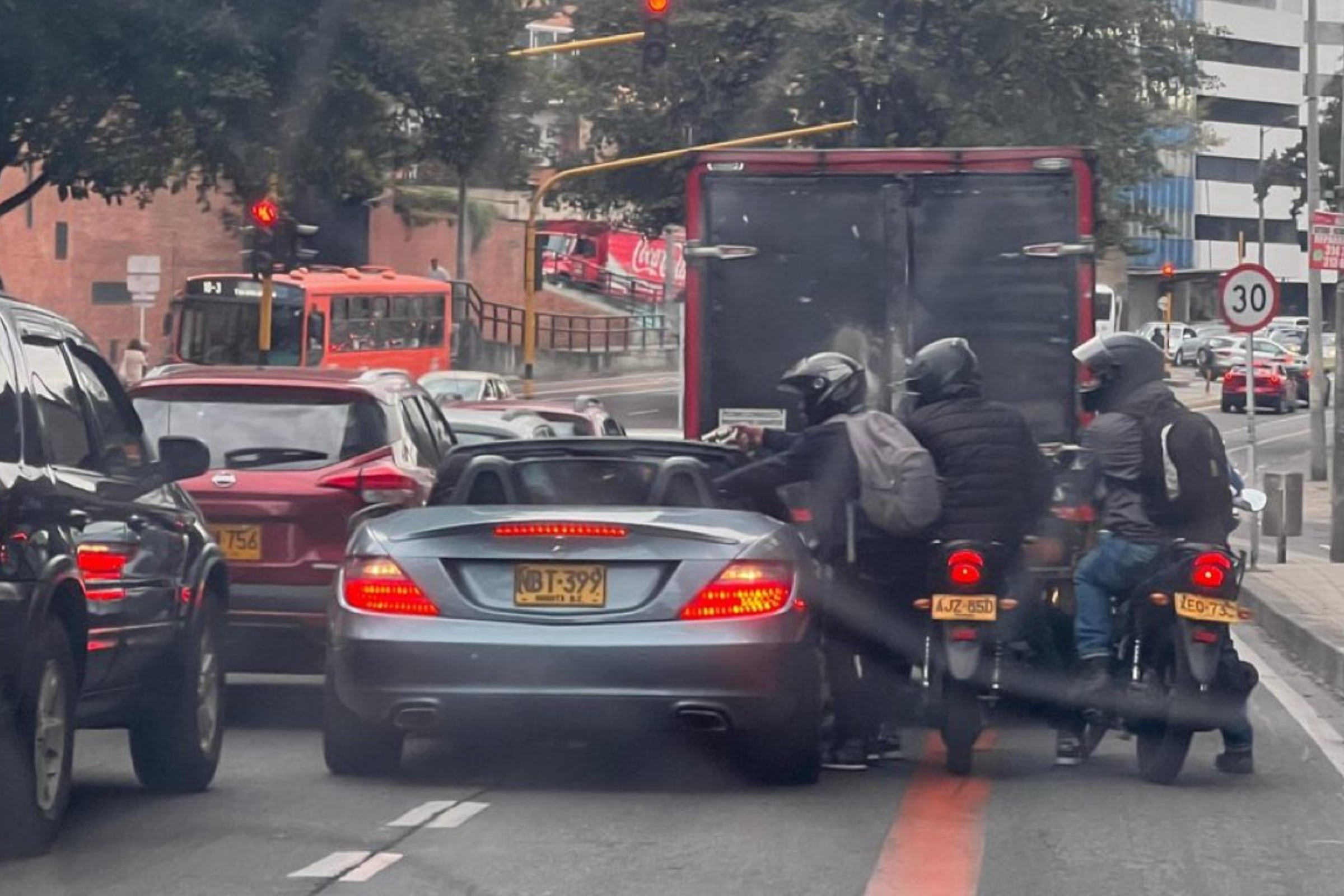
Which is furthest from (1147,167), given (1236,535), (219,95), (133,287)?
(219,95)

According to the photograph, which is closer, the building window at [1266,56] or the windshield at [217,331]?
the windshield at [217,331]

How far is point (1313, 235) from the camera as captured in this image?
822 inches

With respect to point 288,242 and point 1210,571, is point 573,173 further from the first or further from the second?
point 1210,571

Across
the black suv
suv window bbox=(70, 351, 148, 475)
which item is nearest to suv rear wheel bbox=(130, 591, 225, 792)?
the black suv

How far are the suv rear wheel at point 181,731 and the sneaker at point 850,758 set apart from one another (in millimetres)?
2534

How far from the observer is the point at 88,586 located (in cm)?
794

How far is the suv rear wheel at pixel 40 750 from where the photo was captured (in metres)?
7.11

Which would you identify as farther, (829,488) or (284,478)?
(284,478)

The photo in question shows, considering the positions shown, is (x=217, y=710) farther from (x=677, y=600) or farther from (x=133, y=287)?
(x=133, y=287)

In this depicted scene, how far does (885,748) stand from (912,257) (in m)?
3.77

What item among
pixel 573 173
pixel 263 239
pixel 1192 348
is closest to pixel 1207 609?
pixel 263 239

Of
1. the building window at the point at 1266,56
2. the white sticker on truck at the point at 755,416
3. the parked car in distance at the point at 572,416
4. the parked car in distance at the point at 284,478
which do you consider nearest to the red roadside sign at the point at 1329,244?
the parked car in distance at the point at 572,416

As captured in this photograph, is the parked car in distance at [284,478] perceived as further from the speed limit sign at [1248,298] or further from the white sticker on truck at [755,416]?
the speed limit sign at [1248,298]

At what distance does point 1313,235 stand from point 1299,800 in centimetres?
1236
